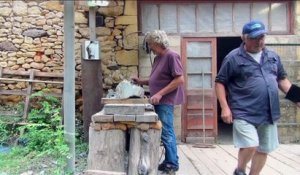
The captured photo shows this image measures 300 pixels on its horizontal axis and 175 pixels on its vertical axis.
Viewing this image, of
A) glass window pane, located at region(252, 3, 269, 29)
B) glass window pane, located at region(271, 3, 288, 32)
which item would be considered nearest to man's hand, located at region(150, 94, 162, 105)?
glass window pane, located at region(252, 3, 269, 29)

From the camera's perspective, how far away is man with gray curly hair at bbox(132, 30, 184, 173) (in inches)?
170

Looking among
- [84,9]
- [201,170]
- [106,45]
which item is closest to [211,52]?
[106,45]

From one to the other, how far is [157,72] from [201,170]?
119cm

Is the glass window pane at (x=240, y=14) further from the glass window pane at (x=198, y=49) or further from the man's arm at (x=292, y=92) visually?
the man's arm at (x=292, y=92)

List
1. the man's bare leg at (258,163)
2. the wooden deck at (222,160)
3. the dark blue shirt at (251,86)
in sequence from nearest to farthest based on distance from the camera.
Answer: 1. the dark blue shirt at (251,86)
2. the man's bare leg at (258,163)
3. the wooden deck at (222,160)

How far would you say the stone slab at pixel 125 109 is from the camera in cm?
392

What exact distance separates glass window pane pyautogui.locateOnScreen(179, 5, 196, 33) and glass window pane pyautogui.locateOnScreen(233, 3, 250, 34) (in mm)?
669

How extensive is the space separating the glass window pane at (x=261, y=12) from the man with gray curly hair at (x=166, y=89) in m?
3.25

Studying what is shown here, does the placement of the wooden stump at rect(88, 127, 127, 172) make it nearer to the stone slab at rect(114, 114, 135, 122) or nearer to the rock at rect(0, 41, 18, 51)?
the stone slab at rect(114, 114, 135, 122)

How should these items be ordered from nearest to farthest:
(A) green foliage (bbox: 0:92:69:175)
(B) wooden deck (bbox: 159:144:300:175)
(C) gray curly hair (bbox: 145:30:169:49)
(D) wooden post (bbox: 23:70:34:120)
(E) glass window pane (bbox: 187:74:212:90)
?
(C) gray curly hair (bbox: 145:30:169:49) → (B) wooden deck (bbox: 159:144:300:175) → (A) green foliage (bbox: 0:92:69:175) → (D) wooden post (bbox: 23:70:34:120) → (E) glass window pane (bbox: 187:74:212:90)

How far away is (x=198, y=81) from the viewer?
7.12 metres

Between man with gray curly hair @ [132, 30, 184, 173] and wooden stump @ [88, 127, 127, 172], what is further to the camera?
man with gray curly hair @ [132, 30, 184, 173]

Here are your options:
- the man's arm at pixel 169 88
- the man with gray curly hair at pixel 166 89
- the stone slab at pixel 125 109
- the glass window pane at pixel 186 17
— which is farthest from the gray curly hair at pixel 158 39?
the glass window pane at pixel 186 17

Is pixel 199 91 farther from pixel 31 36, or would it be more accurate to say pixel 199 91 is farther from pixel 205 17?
pixel 31 36
